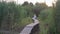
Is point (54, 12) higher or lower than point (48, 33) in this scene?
higher

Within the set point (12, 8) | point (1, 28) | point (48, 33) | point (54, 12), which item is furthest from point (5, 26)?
point (54, 12)

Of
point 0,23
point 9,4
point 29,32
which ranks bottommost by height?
point 29,32

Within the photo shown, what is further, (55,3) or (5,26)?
(5,26)

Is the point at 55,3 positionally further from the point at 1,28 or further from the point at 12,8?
the point at 12,8

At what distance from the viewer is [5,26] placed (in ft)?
39.3

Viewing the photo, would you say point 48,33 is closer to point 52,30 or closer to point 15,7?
point 52,30

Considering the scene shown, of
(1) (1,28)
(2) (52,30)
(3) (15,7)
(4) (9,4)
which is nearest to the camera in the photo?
(2) (52,30)

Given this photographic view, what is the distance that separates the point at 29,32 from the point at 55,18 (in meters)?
6.18

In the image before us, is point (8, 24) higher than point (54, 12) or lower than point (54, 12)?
lower

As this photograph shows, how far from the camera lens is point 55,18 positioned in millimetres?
7359

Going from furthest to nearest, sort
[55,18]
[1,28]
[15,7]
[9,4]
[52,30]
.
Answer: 1. [15,7]
2. [9,4]
3. [1,28]
4. [52,30]
5. [55,18]

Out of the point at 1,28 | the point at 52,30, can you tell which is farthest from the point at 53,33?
the point at 1,28

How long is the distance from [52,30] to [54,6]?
943 millimetres

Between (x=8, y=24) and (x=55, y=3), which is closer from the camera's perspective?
(x=55, y=3)
